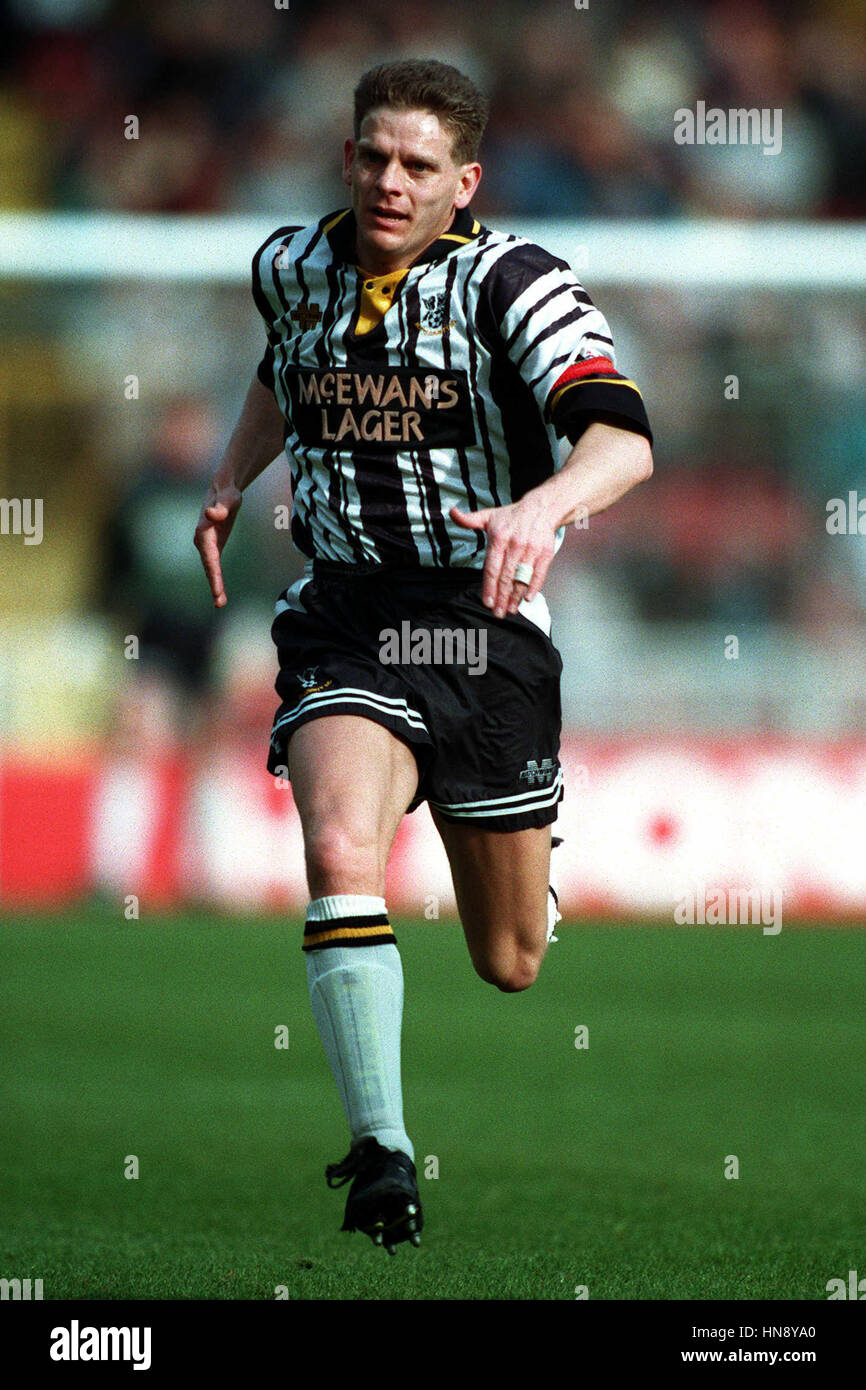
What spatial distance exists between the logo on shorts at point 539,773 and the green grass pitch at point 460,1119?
1144 mm

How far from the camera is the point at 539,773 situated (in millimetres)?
4891

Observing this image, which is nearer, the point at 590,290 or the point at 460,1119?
the point at 460,1119

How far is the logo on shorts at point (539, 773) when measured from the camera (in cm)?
485

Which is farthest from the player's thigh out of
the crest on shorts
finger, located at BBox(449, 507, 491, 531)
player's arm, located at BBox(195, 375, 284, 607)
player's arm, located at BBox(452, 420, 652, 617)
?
the crest on shorts

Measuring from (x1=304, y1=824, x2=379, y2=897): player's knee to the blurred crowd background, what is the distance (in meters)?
7.88

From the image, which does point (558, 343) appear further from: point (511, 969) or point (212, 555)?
point (511, 969)

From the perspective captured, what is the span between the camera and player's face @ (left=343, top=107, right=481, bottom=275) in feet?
14.3

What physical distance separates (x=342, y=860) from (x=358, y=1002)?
0.96ft

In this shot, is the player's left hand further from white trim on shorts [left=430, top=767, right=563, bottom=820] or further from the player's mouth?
white trim on shorts [left=430, top=767, right=563, bottom=820]

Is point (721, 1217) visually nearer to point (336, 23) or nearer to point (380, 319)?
point (380, 319)

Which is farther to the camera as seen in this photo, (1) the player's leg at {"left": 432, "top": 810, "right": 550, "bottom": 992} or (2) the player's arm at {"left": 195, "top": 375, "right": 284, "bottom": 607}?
(2) the player's arm at {"left": 195, "top": 375, "right": 284, "bottom": 607}

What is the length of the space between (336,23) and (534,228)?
218 inches

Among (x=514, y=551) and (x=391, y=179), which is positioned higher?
(x=391, y=179)

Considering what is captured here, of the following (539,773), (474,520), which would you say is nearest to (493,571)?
(474,520)
